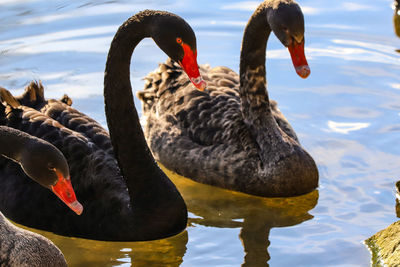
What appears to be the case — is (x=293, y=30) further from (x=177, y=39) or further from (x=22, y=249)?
(x=22, y=249)

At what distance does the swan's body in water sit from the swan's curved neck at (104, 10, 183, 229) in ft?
2.67

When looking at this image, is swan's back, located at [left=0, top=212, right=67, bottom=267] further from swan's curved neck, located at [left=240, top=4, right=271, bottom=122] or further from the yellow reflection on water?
swan's curved neck, located at [left=240, top=4, right=271, bottom=122]

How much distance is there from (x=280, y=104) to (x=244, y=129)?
4.13 ft

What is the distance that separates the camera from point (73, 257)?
5.30m

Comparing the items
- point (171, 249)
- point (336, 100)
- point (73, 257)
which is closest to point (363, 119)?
point (336, 100)

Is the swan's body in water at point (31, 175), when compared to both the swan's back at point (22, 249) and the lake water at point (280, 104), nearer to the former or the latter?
the swan's back at point (22, 249)

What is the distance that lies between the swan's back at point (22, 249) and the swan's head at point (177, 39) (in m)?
1.33

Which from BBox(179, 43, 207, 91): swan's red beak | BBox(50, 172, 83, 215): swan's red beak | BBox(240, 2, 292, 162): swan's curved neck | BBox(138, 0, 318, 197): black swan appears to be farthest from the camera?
BBox(240, 2, 292, 162): swan's curved neck

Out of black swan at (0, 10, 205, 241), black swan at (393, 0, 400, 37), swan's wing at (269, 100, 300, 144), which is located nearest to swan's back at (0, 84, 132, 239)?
black swan at (0, 10, 205, 241)

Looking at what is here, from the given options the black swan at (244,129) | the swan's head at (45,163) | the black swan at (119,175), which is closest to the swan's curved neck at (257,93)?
the black swan at (244,129)

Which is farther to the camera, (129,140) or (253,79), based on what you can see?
(253,79)

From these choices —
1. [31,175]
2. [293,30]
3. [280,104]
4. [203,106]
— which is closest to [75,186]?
[31,175]

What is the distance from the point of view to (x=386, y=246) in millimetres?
5023

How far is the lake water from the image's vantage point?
17.6 ft
